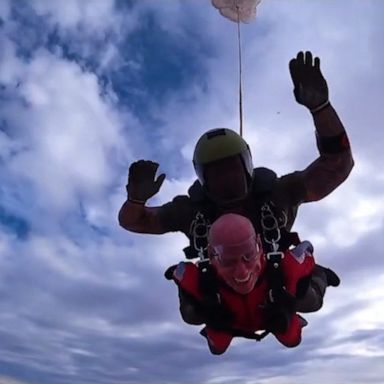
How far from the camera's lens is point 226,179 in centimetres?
436

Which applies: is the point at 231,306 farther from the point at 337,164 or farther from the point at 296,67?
the point at 296,67

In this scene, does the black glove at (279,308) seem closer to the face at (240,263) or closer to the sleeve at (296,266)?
the sleeve at (296,266)

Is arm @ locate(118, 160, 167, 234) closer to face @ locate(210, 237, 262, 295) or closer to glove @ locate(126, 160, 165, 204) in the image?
glove @ locate(126, 160, 165, 204)

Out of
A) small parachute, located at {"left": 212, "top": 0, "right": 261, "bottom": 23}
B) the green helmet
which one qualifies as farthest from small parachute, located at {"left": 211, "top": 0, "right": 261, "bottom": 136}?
the green helmet

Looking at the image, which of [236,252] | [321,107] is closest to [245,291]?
[236,252]

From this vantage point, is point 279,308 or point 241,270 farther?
point 279,308

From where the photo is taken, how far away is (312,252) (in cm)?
443

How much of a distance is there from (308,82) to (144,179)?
155 centimetres

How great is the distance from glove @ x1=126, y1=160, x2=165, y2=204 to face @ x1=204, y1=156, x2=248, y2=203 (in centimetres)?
49

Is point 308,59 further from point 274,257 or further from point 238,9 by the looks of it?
point 238,9

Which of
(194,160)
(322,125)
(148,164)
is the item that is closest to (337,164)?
(322,125)

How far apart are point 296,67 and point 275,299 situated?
66.1 inches

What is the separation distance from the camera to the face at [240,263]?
369cm

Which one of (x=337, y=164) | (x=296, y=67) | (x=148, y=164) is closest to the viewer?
(x=296, y=67)
